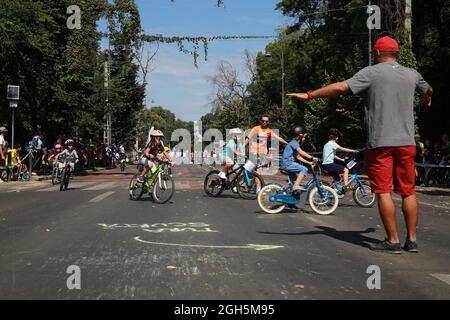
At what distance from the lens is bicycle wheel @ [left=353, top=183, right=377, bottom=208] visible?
12320 millimetres

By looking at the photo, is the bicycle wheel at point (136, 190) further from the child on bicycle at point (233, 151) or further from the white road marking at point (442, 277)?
the white road marking at point (442, 277)

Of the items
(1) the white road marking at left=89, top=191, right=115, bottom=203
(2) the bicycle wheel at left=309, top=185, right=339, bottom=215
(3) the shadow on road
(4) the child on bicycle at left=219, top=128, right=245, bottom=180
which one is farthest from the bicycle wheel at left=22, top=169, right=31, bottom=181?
(3) the shadow on road

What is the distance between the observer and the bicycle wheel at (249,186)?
1360 centimetres

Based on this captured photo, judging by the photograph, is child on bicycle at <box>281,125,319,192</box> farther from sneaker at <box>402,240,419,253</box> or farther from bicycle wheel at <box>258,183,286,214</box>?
sneaker at <box>402,240,419,253</box>

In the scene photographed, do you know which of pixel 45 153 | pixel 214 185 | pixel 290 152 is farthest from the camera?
pixel 45 153

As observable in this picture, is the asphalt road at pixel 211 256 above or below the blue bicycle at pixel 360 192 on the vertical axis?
below

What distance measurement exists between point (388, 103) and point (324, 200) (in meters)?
4.99

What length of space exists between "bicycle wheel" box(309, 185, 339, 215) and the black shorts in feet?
5.12

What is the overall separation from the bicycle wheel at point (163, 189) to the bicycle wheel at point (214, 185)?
1748 mm

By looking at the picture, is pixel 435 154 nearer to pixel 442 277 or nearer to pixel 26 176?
pixel 26 176

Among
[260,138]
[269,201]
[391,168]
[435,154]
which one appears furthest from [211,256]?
[435,154]

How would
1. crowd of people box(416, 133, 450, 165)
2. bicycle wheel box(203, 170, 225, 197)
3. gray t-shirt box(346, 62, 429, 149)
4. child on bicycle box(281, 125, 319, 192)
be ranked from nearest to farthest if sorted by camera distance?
gray t-shirt box(346, 62, 429, 149) → child on bicycle box(281, 125, 319, 192) → bicycle wheel box(203, 170, 225, 197) → crowd of people box(416, 133, 450, 165)

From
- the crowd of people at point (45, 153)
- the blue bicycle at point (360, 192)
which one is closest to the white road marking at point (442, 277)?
the blue bicycle at point (360, 192)

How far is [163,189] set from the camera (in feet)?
42.0
